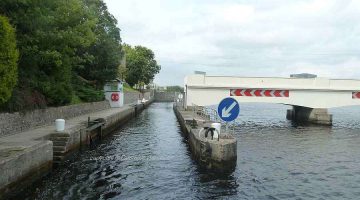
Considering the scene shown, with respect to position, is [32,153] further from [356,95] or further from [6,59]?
[356,95]

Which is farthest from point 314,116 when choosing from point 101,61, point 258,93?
point 101,61

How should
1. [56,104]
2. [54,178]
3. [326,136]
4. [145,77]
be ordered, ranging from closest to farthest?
1. [54,178]
2. [56,104]
3. [326,136]
4. [145,77]

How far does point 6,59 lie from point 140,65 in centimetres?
7475

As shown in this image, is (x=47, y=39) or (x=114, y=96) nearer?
(x=47, y=39)

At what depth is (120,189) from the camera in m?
13.0

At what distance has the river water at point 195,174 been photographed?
498 inches

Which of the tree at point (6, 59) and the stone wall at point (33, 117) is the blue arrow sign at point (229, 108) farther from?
Result: the stone wall at point (33, 117)

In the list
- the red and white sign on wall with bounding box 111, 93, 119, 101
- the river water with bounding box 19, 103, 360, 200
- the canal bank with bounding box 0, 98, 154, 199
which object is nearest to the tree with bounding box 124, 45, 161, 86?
the red and white sign on wall with bounding box 111, 93, 119, 101

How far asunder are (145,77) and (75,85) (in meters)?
58.8

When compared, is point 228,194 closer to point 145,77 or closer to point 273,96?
point 273,96

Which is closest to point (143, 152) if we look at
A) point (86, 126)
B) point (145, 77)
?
point (86, 126)

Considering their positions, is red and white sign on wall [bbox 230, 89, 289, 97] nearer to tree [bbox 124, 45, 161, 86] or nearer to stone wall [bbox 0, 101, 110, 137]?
stone wall [bbox 0, 101, 110, 137]

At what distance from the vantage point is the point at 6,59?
16.9m

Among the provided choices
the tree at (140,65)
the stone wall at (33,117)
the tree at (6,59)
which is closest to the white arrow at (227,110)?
the tree at (6,59)
